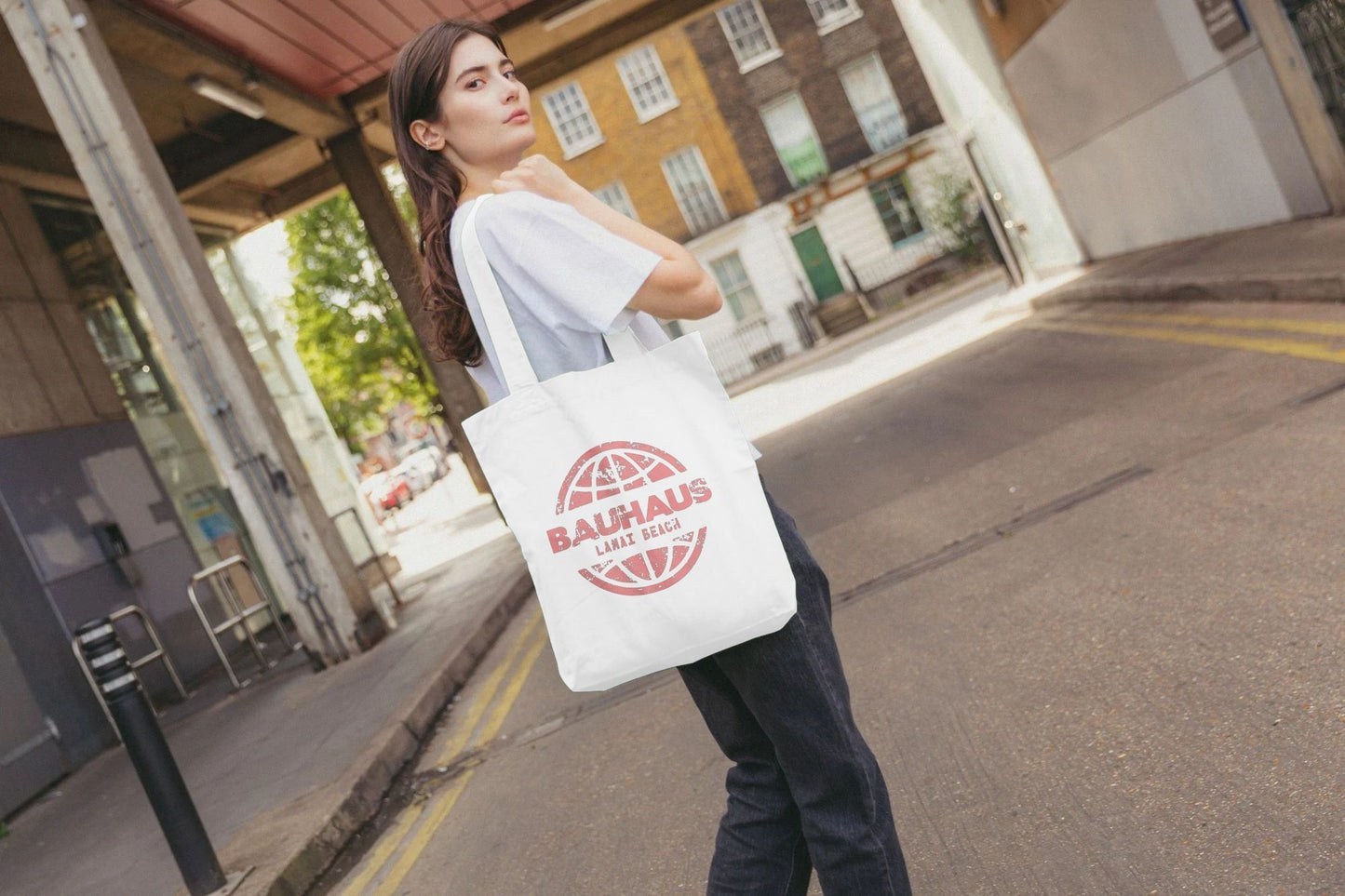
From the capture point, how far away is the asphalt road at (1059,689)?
112 inches

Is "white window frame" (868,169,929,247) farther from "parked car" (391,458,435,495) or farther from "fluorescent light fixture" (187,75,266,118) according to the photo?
"fluorescent light fixture" (187,75,266,118)

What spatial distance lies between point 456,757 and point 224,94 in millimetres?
8481

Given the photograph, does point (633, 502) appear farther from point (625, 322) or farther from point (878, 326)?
point (878, 326)

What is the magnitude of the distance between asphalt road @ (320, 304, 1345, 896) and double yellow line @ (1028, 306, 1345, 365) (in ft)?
0.12

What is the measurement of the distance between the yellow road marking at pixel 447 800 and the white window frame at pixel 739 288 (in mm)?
29035

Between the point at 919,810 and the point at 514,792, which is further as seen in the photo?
the point at 514,792

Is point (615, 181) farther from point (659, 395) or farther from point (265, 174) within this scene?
point (659, 395)

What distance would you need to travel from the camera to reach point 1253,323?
8.40 m

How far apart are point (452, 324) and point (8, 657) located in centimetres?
881

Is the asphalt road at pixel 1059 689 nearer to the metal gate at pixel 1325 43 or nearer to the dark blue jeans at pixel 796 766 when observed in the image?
the dark blue jeans at pixel 796 766

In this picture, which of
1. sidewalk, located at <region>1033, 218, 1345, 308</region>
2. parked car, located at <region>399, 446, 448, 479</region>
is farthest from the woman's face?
parked car, located at <region>399, 446, 448, 479</region>

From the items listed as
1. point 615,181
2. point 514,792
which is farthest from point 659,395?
point 615,181

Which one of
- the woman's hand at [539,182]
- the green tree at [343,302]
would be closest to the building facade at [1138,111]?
the woman's hand at [539,182]

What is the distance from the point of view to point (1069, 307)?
1466 centimetres
